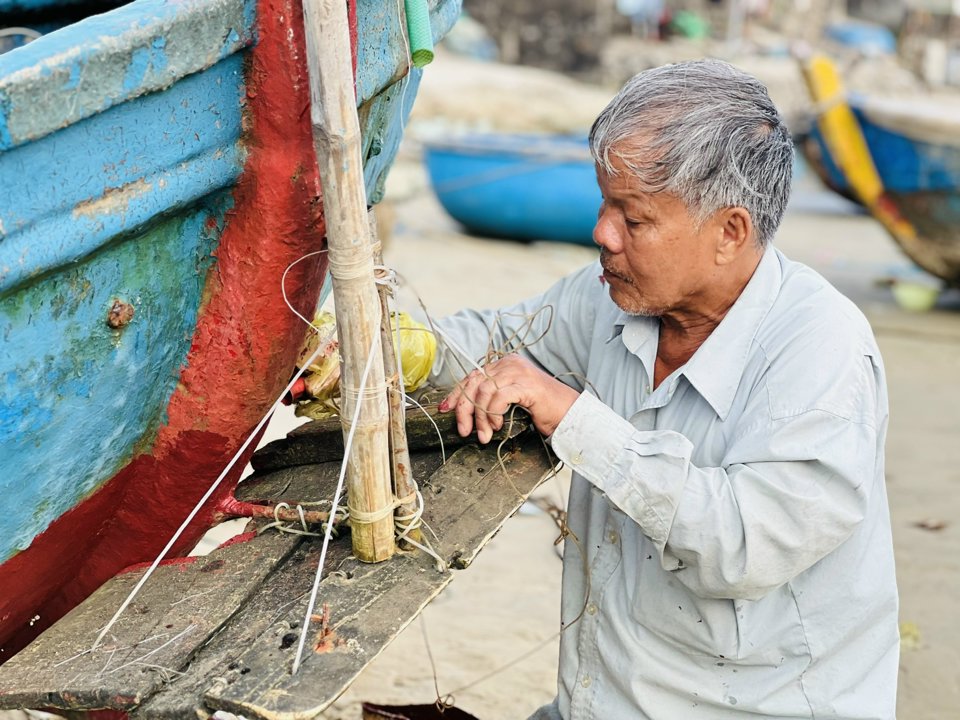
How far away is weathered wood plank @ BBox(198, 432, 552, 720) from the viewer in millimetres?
1471

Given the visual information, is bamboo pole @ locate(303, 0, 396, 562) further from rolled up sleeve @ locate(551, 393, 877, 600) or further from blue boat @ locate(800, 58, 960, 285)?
blue boat @ locate(800, 58, 960, 285)

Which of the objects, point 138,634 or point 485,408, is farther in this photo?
point 485,408

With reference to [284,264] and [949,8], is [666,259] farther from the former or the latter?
[949,8]

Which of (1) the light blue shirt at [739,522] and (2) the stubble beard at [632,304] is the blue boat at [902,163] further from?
(2) the stubble beard at [632,304]

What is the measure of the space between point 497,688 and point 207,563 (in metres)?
1.74

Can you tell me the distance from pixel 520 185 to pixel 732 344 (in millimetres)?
9200

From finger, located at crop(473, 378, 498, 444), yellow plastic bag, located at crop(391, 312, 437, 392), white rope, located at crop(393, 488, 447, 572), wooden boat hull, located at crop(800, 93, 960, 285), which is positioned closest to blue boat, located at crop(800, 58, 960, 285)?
wooden boat hull, located at crop(800, 93, 960, 285)

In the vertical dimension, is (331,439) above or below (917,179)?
above

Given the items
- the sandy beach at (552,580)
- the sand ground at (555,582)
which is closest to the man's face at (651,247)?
the sandy beach at (552,580)

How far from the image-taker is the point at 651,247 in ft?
6.20

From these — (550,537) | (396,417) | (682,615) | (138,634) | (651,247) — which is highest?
(651,247)

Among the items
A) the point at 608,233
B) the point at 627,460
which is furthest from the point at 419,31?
the point at 627,460

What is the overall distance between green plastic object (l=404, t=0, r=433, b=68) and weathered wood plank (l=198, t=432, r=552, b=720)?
726mm

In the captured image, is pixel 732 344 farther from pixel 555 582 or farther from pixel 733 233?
pixel 555 582
